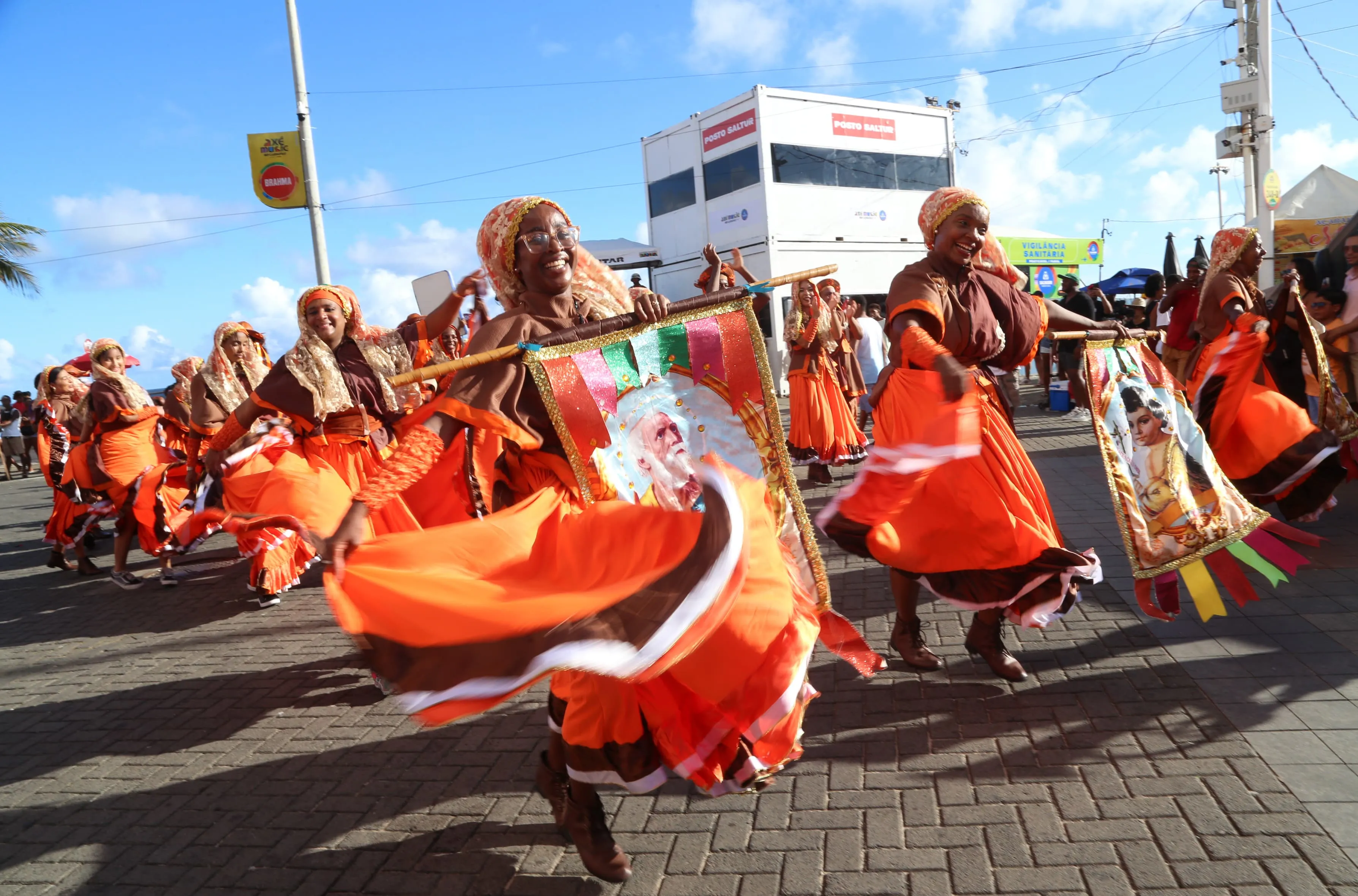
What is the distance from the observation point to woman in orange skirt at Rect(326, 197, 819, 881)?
2.11 meters

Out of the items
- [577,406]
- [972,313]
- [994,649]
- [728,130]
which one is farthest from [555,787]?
[728,130]

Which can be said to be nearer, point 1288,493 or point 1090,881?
point 1090,881

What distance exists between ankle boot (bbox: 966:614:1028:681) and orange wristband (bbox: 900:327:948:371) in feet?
3.89

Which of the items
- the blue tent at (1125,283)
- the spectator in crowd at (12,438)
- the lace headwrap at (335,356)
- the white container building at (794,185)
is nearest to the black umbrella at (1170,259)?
the blue tent at (1125,283)

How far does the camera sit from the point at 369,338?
5703 mm

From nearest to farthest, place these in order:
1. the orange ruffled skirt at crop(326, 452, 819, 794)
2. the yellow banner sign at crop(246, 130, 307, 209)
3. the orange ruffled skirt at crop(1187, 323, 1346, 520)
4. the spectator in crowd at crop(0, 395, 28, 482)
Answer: the orange ruffled skirt at crop(326, 452, 819, 794) → the orange ruffled skirt at crop(1187, 323, 1346, 520) → the yellow banner sign at crop(246, 130, 307, 209) → the spectator in crowd at crop(0, 395, 28, 482)

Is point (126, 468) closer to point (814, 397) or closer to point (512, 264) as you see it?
point (814, 397)

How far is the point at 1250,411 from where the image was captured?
17.8 feet

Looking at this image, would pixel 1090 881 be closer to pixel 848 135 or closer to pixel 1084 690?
pixel 1084 690

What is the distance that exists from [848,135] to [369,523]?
25519 mm

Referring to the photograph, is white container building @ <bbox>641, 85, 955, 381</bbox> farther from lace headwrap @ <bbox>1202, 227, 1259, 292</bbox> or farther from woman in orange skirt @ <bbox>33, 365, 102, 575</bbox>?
lace headwrap @ <bbox>1202, 227, 1259, 292</bbox>

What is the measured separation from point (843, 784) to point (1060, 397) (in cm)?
1306

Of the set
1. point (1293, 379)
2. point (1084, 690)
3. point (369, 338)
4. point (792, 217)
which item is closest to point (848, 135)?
point (792, 217)

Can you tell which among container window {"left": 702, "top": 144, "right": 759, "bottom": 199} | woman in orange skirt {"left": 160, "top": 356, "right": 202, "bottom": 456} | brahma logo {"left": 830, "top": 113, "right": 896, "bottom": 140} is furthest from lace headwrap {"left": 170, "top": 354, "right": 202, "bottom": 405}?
brahma logo {"left": 830, "top": 113, "right": 896, "bottom": 140}
